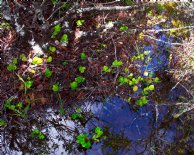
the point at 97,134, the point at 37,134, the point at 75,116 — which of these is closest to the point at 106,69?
the point at 75,116

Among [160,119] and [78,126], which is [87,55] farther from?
[160,119]

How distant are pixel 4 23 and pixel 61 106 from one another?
116 centimetres

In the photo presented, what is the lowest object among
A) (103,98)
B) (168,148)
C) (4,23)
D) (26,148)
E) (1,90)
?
(168,148)

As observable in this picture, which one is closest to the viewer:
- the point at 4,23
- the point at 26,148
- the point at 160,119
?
the point at 26,148

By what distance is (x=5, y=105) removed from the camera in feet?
8.61

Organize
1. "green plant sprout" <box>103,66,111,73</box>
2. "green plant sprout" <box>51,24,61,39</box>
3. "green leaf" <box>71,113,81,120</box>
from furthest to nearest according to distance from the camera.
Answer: "green plant sprout" <box>51,24,61,39</box> → "green plant sprout" <box>103,66,111,73</box> → "green leaf" <box>71,113,81,120</box>

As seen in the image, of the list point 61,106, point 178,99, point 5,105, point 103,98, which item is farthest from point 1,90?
point 178,99

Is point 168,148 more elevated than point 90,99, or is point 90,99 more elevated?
point 90,99

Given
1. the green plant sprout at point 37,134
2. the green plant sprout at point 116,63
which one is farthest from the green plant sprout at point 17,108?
the green plant sprout at point 116,63

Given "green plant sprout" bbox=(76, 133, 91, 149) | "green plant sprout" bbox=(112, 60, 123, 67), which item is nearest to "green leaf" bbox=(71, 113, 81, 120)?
"green plant sprout" bbox=(76, 133, 91, 149)

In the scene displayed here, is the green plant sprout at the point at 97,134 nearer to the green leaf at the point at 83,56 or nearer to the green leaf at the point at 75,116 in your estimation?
the green leaf at the point at 75,116

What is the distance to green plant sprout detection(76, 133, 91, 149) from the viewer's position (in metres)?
2.54

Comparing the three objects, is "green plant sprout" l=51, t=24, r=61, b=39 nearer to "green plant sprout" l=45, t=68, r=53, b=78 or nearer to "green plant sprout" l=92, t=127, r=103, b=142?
"green plant sprout" l=45, t=68, r=53, b=78

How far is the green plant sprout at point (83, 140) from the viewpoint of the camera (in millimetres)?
2542
